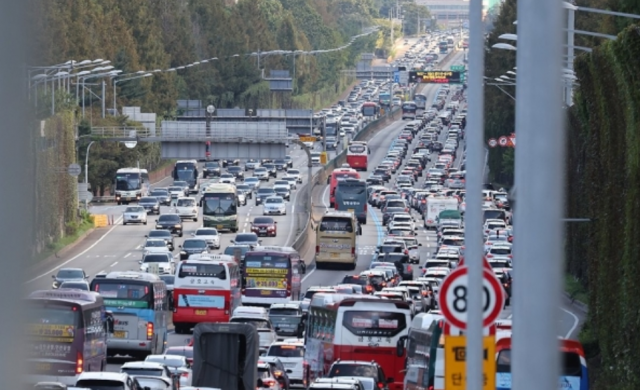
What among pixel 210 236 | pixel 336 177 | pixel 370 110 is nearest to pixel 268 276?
pixel 210 236

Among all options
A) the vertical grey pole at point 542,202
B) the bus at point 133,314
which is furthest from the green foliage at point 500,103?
the vertical grey pole at point 542,202

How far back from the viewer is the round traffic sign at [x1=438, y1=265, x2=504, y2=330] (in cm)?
1241

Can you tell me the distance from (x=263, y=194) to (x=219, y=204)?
21.1 meters

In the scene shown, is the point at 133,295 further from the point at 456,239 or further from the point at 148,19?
the point at 148,19

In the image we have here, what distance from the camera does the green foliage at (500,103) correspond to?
114m

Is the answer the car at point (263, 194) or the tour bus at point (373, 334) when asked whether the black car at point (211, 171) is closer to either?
the car at point (263, 194)

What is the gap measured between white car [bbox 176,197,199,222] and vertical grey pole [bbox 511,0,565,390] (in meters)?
84.6

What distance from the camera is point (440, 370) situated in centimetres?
2533

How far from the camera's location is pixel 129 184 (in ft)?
325

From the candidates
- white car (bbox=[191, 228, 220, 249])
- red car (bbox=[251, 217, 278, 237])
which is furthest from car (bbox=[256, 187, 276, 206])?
white car (bbox=[191, 228, 220, 249])

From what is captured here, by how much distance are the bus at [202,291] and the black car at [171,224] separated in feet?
112

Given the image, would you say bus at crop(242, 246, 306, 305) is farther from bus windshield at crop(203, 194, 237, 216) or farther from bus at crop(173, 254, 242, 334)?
bus windshield at crop(203, 194, 237, 216)

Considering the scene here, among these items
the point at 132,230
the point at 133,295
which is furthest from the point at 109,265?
the point at 133,295

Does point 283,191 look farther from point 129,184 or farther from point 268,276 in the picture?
point 268,276
